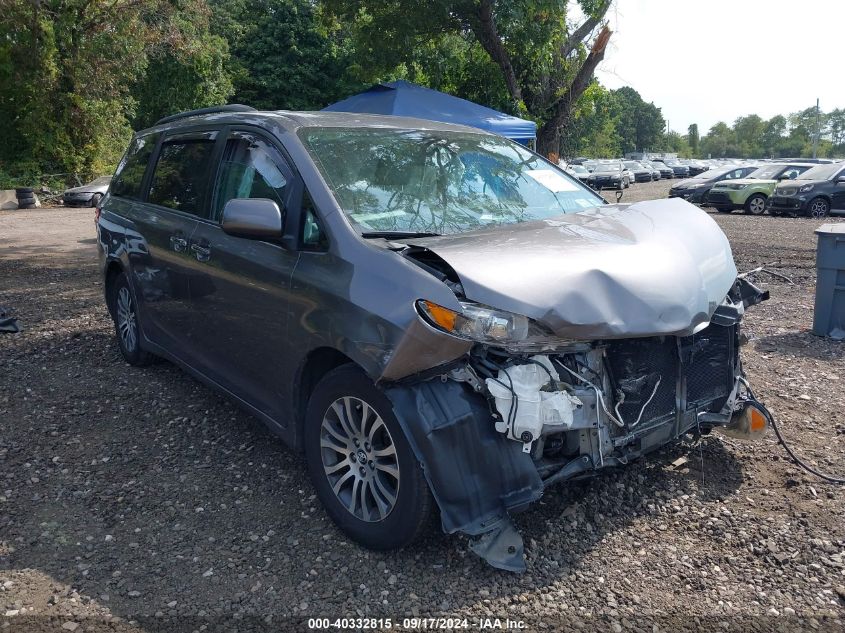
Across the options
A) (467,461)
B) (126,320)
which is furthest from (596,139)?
(467,461)

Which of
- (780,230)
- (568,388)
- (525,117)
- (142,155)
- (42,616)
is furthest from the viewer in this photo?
(780,230)

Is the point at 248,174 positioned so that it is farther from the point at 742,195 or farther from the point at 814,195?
the point at 742,195

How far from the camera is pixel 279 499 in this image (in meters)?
3.81

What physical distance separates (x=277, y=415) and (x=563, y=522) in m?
1.55

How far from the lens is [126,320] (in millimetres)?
5855

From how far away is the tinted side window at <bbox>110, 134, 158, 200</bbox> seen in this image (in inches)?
220

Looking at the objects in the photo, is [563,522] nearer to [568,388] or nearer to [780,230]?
[568,388]

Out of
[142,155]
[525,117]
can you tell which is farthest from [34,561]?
[525,117]

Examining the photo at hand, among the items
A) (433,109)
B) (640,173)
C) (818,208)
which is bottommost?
(818,208)

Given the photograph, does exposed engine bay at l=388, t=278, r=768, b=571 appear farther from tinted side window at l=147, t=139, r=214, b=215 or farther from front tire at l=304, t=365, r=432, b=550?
tinted side window at l=147, t=139, r=214, b=215

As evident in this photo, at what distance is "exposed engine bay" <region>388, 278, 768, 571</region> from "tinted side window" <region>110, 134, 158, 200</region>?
3.59 metres

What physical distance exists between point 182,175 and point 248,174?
968mm

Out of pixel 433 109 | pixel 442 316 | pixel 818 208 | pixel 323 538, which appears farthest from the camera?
pixel 818 208

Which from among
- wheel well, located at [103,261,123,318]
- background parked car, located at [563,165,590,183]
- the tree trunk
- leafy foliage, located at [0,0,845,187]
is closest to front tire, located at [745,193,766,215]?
leafy foliage, located at [0,0,845,187]
